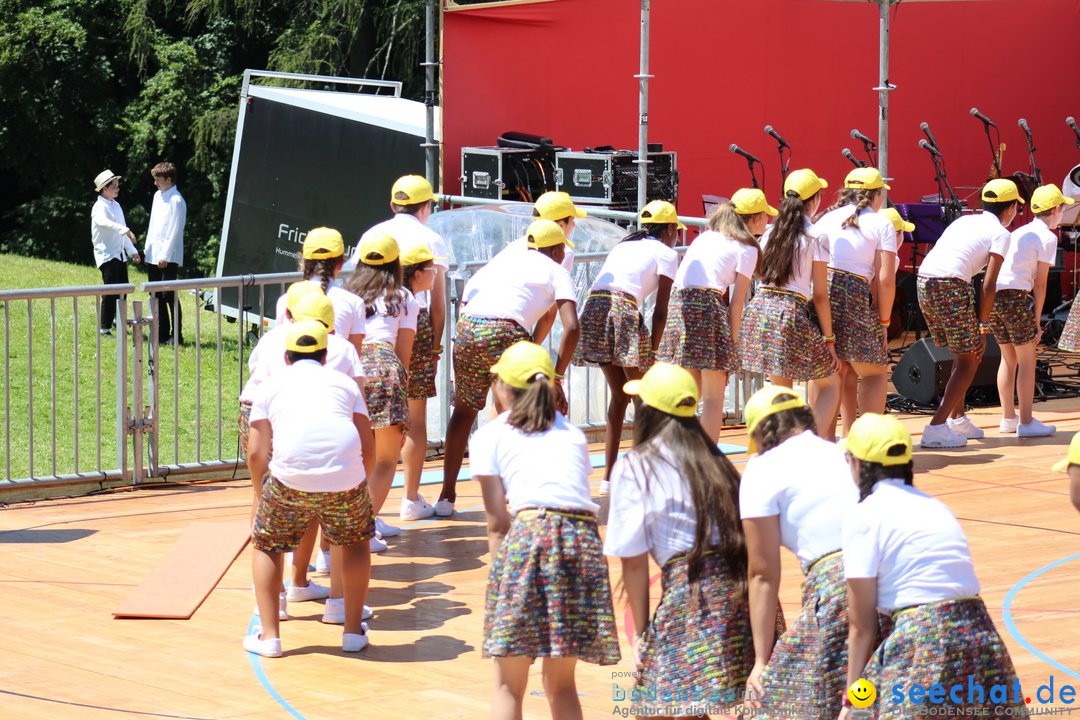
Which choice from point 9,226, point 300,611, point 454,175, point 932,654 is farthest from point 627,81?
point 9,226

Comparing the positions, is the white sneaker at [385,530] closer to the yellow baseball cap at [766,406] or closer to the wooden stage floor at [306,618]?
the wooden stage floor at [306,618]

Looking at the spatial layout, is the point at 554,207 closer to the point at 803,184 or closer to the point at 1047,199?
the point at 803,184

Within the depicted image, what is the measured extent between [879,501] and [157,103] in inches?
894

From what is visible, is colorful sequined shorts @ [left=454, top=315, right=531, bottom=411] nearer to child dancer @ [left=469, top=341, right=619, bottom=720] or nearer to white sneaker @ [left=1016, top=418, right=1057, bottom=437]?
child dancer @ [left=469, top=341, right=619, bottom=720]

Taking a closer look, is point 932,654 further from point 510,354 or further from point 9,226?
point 9,226

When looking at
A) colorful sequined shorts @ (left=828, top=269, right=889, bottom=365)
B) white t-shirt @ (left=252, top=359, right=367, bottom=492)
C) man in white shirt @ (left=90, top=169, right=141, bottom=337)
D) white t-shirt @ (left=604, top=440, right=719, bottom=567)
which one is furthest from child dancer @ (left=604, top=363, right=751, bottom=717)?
man in white shirt @ (left=90, top=169, right=141, bottom=337)

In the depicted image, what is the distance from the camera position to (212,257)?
2473 centimetres

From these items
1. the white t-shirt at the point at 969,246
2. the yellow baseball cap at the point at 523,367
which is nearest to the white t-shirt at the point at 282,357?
the yellow baseball cap at the point at 523,367

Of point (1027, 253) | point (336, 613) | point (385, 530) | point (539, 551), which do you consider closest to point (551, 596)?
point (539, 551)

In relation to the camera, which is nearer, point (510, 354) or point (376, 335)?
point (510, 354)

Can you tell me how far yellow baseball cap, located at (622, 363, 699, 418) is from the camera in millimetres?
4312

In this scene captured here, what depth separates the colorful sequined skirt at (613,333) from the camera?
25.6 feet

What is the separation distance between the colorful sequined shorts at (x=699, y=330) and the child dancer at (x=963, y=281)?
186 cm

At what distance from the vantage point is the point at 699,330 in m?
8.02
